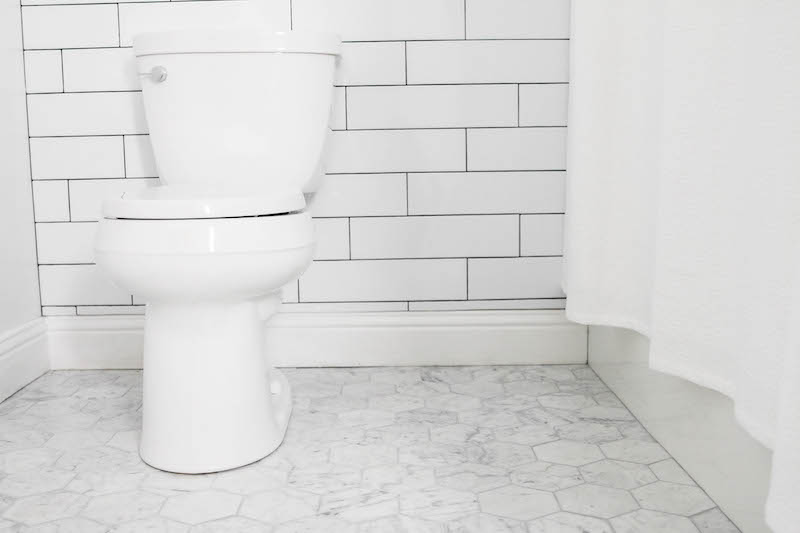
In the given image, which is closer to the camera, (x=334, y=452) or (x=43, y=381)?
(x=334, y=452)

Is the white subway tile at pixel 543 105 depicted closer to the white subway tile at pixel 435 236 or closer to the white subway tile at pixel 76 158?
the white subway tile at pixel 435 236

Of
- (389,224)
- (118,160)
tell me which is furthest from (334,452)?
(118,160)

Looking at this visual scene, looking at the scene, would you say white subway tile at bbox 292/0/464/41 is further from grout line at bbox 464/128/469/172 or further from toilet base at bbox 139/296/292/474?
toilet base at bbox 139/296/292/474

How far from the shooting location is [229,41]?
165 centimetres

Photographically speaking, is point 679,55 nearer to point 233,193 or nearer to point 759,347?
→ point 759,347

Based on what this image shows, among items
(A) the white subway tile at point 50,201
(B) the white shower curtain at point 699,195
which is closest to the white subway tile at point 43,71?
(A) the white subway tile at point 50,201

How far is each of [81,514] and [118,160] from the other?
3.25ft

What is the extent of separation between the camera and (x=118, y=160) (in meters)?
1.97

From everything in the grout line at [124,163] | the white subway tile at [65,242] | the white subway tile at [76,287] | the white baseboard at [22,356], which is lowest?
the white baseboard at [22,356]

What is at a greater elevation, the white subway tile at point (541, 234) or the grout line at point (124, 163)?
the grout line at point (124, 163)

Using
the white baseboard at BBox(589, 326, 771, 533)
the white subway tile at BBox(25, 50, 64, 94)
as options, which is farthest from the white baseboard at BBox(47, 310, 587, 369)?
the white subway tile at BBox(25, 50, 64, 94)

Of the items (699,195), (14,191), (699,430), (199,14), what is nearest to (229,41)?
(199,14)

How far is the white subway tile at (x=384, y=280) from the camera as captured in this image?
2.00 meters

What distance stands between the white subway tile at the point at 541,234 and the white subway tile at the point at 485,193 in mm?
20
